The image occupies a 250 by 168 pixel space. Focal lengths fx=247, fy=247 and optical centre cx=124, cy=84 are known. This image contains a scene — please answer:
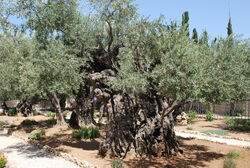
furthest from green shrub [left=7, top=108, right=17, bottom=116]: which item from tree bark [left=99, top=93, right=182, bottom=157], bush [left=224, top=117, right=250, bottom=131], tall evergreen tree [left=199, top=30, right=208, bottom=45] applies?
tall evergreen tree [left=199, top=30, right=208, bottom=45]

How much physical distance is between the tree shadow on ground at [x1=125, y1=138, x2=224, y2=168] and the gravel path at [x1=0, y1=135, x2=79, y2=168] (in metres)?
2.70

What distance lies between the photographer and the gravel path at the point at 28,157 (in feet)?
34.4

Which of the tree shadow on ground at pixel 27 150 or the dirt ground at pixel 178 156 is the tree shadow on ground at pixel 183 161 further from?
the tree shadow on ground at pixel 27 150

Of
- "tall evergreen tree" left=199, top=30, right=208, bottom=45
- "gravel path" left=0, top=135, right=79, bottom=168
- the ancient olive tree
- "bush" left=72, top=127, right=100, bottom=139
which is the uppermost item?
"tall evergreen tree" left=199, top=30, right=208, bottom=45

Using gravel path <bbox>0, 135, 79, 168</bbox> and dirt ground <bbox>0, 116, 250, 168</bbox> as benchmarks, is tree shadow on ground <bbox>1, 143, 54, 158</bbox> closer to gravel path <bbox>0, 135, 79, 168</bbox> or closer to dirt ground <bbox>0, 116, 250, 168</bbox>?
gravel path <bbox>0, 135, 79, 168</bbox>

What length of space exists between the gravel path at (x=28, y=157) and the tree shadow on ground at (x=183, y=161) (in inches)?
106

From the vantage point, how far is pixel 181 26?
30.3 feet

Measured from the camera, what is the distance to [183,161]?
34.2ft

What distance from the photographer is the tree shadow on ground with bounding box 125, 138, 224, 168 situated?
32.1 ft

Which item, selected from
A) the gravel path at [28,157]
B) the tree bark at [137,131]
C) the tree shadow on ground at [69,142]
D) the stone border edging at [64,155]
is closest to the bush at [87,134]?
the tree shadow on ground at [69,142]

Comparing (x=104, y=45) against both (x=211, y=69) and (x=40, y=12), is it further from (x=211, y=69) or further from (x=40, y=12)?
(x=211, y=69)

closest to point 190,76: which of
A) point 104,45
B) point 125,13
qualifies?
point 125,13

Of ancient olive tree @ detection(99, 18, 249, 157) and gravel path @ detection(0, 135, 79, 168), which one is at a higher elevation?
ancient olive tree @ detection(99, 18, 249, 157)

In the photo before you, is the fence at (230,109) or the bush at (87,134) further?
the fence at (230,109)
